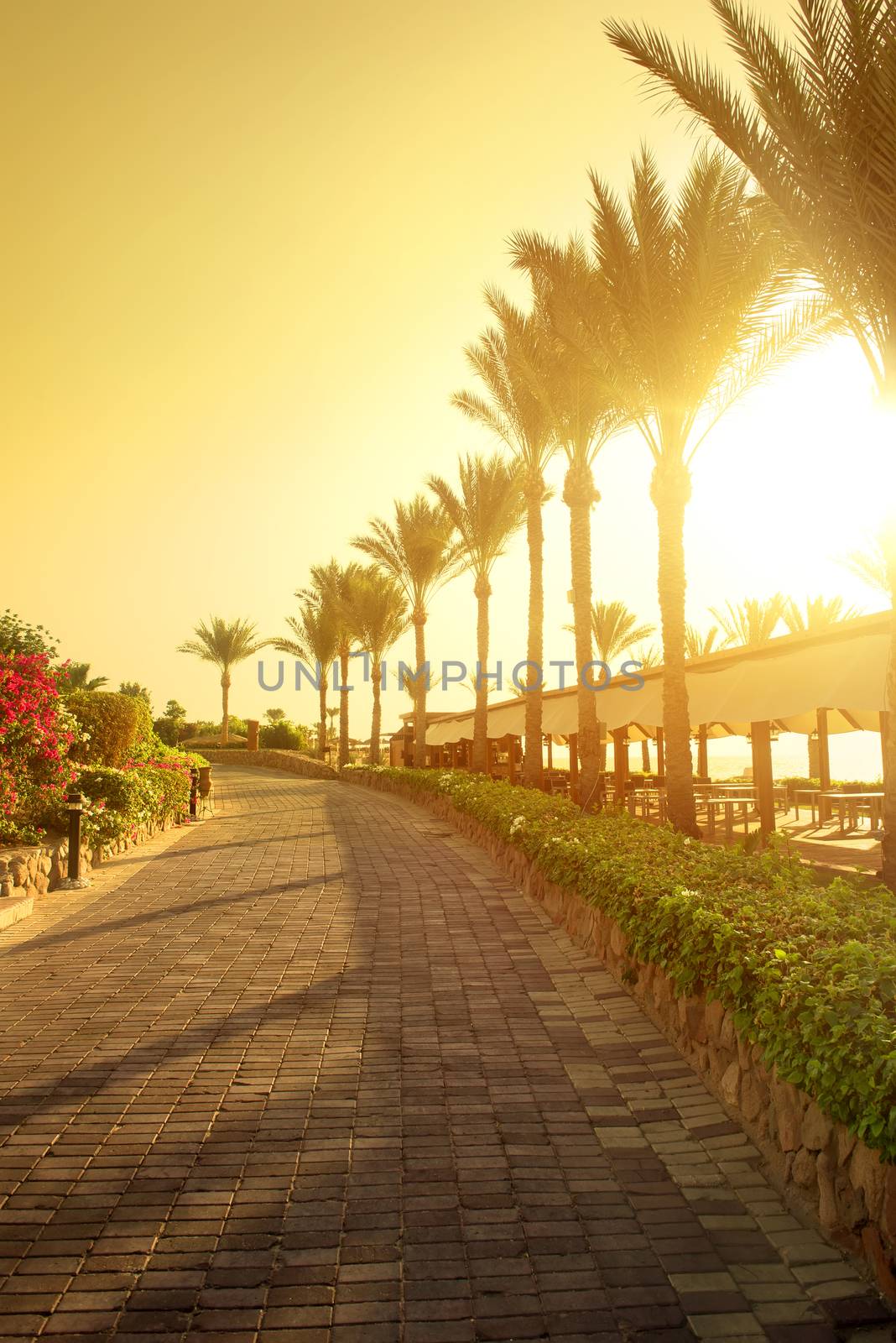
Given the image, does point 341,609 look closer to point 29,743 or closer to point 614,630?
point 614,630

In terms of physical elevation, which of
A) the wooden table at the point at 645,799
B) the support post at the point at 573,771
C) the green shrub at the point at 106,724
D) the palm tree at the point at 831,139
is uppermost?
the palm tree at the point at 831,139

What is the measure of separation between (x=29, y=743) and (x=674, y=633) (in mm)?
7846

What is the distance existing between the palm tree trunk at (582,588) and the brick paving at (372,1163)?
8.82 meters

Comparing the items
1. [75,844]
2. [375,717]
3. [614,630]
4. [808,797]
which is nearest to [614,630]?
[614,630]

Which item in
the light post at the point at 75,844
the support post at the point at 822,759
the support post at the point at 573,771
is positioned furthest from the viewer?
the support post at the point at 573,771

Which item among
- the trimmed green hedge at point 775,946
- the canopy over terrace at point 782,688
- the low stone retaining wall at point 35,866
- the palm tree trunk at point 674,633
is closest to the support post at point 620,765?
the canopy over terrace at point 782,688

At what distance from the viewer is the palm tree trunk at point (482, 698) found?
898 inches

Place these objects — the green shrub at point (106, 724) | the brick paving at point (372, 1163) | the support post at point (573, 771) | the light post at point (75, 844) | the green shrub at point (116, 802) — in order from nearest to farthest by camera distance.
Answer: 1. the brick paving at point (372, 1163)
2. the light post at point (75, 844)
3. the green shrub at point (116, 802)
4. the green shrub at point (106, 724)
5. the support post at point (573, 771)

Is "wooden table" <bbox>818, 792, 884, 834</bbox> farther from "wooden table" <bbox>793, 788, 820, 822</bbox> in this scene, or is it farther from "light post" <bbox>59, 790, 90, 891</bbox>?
"light post" <bbox>59, 790, 90, 891</bbox>

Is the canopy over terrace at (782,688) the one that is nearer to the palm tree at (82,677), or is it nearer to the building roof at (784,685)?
the building roof at (784,685)

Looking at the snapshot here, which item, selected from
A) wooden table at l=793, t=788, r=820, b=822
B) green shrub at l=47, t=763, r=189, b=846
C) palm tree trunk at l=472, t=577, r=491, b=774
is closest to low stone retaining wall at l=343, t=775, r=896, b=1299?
green shrub at l=47, t=763, r=189, b=846

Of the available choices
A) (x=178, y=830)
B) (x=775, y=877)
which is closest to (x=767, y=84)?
(x=775, y=877)

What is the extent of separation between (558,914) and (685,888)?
2817mm

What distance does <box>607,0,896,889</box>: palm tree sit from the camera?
7.11 metres
